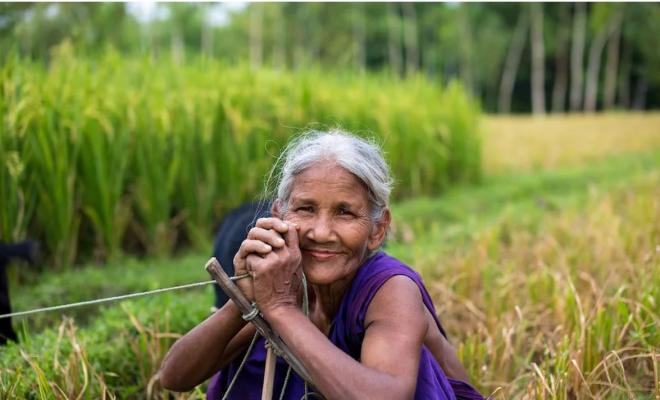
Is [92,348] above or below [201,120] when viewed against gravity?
below

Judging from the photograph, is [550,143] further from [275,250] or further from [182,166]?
[275,250]

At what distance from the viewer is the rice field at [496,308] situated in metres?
2.74

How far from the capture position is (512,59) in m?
41.6

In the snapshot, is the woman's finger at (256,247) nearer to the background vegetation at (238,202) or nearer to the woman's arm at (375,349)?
the woman's arm at (375,349)

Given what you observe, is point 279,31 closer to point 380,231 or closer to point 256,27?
point 256,27

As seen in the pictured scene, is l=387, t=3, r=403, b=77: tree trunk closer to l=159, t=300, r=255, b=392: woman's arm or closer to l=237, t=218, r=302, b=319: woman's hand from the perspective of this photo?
l=159, t=300, r=255, b=392: woman's arm

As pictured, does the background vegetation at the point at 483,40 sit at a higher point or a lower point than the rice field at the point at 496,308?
higher

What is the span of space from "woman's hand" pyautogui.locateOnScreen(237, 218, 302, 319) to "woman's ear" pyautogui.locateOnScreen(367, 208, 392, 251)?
30 cm

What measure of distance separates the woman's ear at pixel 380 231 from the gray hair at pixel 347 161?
0.03m

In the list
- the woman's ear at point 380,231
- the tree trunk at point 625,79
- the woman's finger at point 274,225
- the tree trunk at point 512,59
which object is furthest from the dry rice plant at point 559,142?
the tree trunk at point 625,79

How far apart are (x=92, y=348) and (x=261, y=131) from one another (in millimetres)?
3554

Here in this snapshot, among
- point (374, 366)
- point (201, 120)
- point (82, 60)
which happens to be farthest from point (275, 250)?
point (82, 60)

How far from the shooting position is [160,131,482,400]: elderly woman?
5.58ft

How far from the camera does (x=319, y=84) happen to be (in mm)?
7828
